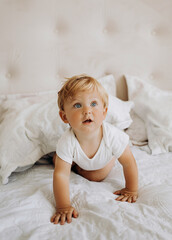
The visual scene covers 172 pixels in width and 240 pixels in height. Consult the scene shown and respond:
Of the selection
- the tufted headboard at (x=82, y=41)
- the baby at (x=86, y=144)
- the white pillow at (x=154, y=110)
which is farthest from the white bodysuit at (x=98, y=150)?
the tufted headboard at (x=82, y=41)

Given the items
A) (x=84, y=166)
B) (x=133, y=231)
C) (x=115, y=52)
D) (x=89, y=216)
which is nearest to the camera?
(x=133, y=231)

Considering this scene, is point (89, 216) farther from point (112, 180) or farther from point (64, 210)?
point (112, 180)

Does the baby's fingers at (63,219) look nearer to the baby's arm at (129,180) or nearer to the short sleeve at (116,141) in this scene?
the baby's arm at (129,180)

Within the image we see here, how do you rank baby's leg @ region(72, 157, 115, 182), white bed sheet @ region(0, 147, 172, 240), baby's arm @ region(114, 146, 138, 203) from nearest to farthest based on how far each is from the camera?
white bed sheet @ region(0, 147, 172, 240) → baby's arm @ region(114, 146, 138, 203) → baby's leg @ region(72, 157, 115, 182)

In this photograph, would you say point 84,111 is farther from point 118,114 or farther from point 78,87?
point 118,114

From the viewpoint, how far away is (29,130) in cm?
112

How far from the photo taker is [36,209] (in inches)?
30.9

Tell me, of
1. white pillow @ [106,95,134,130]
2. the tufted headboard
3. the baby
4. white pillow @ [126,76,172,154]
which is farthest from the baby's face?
the tufted headboard

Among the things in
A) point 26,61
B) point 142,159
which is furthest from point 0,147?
point 142,159

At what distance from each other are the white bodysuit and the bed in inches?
3.9

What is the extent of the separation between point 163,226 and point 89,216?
224 millimetres

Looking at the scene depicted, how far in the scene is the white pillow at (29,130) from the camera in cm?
105

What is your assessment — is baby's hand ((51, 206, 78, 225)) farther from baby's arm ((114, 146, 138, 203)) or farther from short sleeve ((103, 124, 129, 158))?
short sleeve ((103, 124, 129, 158))

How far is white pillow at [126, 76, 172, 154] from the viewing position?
4.01 feet
